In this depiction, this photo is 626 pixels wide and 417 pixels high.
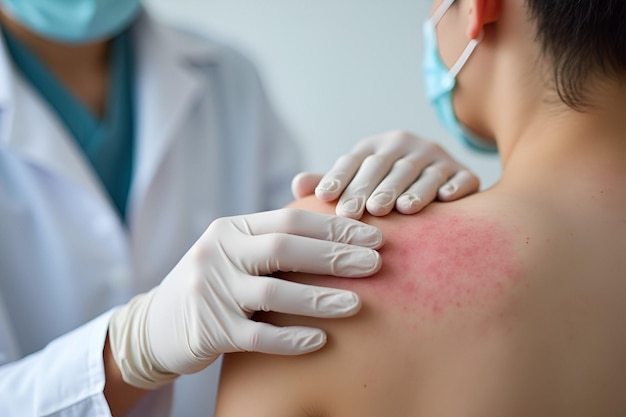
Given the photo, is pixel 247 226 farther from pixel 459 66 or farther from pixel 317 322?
pixel 459 66

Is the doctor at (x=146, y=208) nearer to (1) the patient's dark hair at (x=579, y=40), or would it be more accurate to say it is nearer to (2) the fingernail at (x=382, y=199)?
(2) the fingernail at (x=382, y=199)

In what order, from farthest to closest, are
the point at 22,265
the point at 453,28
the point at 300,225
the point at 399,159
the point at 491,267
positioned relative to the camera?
the point at 22,265, the point at 399,159, the point at 453,28, the point at 300,225, the point at 491,267

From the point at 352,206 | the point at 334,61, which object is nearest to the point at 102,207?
the point at 352,206

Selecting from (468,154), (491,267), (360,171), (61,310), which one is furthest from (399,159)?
(468,154)

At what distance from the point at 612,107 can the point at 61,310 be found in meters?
1.09

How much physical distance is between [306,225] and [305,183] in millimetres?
113

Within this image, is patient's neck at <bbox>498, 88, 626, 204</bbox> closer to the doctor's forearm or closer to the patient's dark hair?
the patient's dark hair

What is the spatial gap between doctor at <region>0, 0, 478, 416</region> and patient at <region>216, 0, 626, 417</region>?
43 mm

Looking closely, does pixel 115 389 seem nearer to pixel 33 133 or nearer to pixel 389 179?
pixel 389 179

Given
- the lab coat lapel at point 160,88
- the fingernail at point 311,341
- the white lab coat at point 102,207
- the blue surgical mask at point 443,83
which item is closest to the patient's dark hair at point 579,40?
the blue surgical mask at point 443,83

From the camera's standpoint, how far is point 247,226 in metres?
0.89

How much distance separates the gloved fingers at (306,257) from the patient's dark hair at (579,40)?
1.01 feet

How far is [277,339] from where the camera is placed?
78 cm

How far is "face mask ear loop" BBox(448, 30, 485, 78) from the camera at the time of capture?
0.90m
